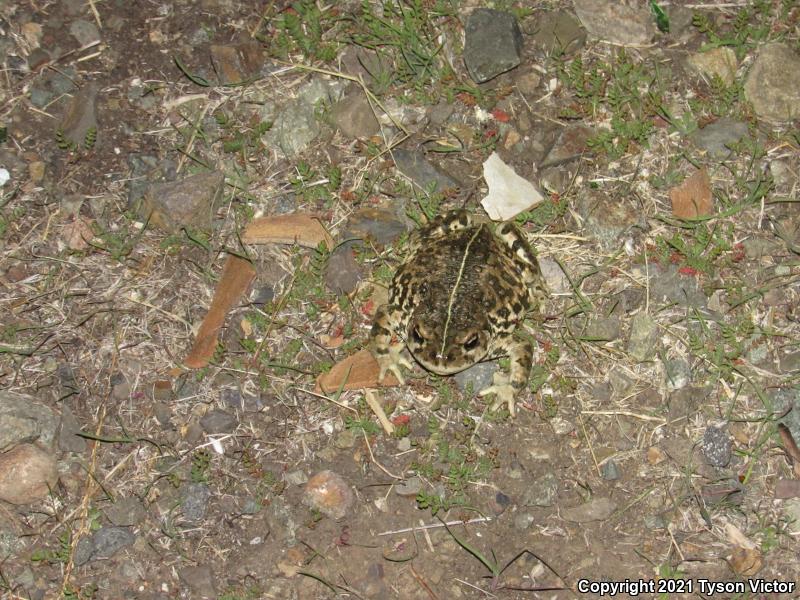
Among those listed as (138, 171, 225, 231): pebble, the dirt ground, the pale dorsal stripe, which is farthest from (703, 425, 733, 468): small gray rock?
(138, 171, 225, 231): pebble

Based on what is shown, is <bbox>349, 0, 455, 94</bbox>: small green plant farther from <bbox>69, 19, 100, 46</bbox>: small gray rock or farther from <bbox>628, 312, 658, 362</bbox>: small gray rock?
<bbox>628, 312, 658, 362</bbox>: small gray rock

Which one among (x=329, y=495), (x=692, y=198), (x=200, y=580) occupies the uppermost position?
(x=692, y=198)

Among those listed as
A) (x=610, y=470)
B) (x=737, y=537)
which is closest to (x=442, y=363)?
(x=610, y=470)

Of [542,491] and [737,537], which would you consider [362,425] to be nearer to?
[542,491]

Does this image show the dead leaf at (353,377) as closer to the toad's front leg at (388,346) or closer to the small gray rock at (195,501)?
the toad's front leg at (388,346)

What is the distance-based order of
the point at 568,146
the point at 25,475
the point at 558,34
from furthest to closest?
the point at 558,34, the point at 568,146, the point at 25,475

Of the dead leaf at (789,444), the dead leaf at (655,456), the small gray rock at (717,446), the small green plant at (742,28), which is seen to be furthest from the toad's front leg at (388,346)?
the small green plant at (742,28)
